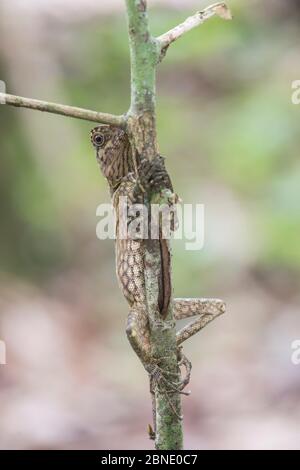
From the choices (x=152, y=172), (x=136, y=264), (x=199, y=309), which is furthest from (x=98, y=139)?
(x=152, y=172)

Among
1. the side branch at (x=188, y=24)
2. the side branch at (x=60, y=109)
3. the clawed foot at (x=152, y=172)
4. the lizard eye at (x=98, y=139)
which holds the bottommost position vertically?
the clawed foot at (x=152, y=172)

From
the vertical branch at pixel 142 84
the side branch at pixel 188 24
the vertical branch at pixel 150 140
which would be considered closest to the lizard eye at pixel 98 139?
the side branch at pixel 188 24

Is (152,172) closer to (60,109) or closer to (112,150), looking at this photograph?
(60,109)

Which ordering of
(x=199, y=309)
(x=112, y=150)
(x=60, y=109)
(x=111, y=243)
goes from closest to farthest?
(x=60, y=109)
(x=112, y=150)
(x=199, y=309)
(x=111, y=243)

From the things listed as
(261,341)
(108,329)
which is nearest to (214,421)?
(261,341)

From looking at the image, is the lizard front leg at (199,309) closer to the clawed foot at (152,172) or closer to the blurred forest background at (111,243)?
the clawed foot at (152,172)

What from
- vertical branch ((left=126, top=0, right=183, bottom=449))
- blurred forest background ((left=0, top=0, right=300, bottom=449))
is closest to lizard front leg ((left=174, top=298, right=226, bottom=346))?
vertical branch ((left=126, top=0, right=183, bottom=449))

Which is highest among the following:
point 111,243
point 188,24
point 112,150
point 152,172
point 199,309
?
point 111,243
